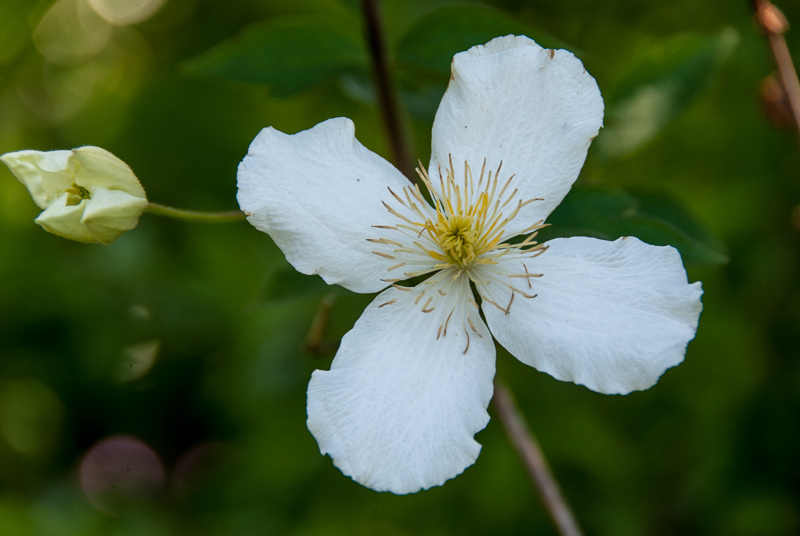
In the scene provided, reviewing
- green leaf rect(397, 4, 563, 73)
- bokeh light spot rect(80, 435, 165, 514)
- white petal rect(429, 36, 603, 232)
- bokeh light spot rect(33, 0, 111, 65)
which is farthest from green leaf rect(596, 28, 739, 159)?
bokeh light spot rect(33, 0, 111, 65)

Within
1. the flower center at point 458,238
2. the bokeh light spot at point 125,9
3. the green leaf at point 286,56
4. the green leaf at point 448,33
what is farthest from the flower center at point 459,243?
the bokeh light spot at point 125,9

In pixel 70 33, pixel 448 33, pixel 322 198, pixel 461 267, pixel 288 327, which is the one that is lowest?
pixel 288 327

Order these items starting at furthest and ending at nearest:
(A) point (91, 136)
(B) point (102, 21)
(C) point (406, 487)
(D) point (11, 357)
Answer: (B) point (102, 21) < (A) point (91, 136) < (D) point (11, 357) < (C) point (406, 487)

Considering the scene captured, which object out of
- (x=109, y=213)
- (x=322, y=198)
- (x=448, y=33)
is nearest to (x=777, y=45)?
(x=448, y=33)

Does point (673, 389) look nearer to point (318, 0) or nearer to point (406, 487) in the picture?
point (406, 487)

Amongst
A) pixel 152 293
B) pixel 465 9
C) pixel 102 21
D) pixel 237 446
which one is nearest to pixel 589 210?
pixel 465 9

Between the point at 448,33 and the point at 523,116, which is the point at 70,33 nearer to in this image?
the point at 448,33
